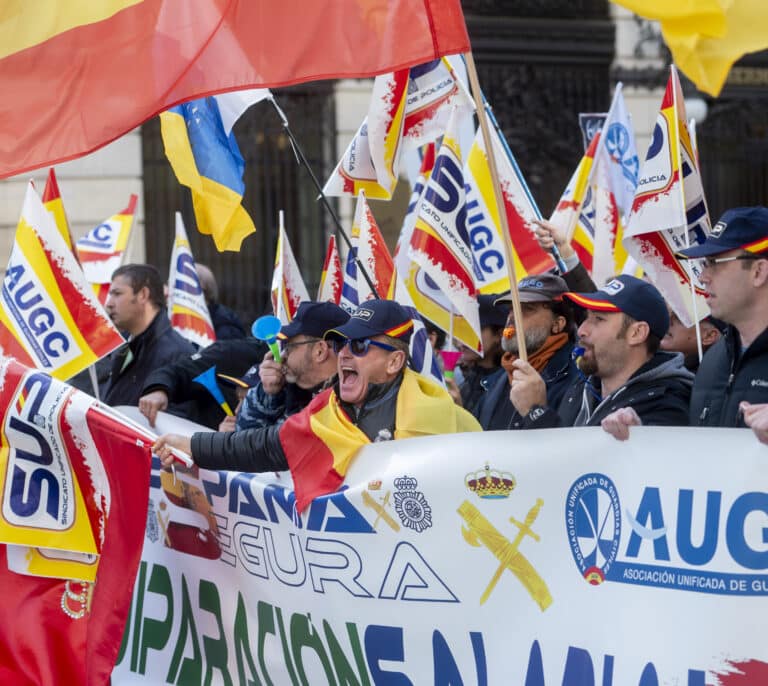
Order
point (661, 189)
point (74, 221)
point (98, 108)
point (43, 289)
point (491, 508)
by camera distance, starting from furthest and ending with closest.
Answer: point (74, 221)
point (43, 289)
point (661, 189)
point (98, 108)
point (491, 508)

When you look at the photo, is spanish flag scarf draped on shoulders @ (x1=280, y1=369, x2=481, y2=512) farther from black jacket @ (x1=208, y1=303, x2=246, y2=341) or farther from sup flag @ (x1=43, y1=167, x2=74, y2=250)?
black jacket @ (x1=208, y1=303, x2=246, y2=341)

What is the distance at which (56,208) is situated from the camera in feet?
23.6

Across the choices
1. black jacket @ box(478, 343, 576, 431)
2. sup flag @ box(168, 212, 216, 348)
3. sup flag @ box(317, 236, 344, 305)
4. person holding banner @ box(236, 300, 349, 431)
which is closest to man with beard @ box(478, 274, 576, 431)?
black jacket @ box(478, 343, 576, 431)

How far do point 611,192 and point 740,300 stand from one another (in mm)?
3686

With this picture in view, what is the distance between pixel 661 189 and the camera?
583 centimetres

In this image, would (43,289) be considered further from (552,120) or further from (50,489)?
(552,120)

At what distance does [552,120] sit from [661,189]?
1063 cm

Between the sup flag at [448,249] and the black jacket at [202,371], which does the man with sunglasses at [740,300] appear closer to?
the sup flag at [448,249]

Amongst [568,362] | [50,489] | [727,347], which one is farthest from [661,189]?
[50,489]

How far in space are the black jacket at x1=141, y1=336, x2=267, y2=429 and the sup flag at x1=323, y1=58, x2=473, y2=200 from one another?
0.90 meters

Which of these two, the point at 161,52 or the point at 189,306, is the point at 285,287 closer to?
the point at 189,306

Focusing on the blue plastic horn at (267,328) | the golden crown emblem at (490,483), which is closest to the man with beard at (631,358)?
the golden crown emblem at (490,483)

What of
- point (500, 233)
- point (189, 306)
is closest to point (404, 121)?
point (500, 233)

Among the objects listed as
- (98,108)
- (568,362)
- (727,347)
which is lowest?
(568,362)
